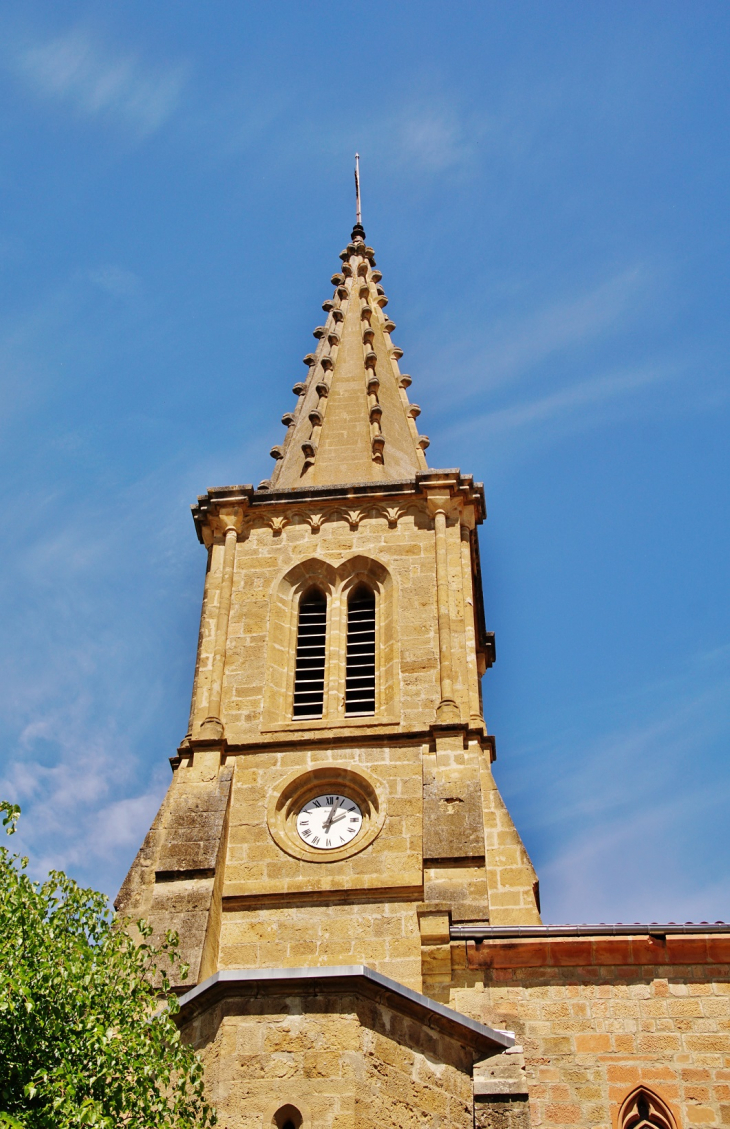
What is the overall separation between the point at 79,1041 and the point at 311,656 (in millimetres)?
10904

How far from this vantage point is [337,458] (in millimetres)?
25578

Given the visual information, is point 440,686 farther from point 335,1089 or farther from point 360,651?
point 335,1089

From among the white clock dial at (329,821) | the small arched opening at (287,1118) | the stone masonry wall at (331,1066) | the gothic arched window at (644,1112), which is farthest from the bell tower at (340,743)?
the gothic arched window at (644,1112)

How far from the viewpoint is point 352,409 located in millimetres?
26766

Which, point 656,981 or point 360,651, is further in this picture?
point 360,651

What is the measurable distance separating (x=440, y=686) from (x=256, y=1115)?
963 centimetres

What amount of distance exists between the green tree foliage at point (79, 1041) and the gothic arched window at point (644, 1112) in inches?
185

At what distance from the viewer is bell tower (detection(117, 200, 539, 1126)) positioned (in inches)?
707

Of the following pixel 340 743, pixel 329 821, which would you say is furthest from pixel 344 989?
pixel 340 743

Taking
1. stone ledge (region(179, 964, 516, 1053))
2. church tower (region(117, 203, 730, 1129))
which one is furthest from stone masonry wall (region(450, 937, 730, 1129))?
stone ledge (region(179, 964, 516, 1053))

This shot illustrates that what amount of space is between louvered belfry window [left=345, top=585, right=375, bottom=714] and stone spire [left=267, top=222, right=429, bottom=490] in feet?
7.69

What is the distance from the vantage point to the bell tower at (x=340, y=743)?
707 inches

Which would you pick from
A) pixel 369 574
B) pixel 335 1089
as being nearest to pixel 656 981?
pixel 335 1089

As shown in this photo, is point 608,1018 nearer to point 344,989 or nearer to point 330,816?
point 344,989
